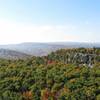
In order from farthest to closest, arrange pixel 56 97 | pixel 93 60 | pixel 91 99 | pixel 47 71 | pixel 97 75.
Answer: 1. pixel 93 60
2. pixel 47 71
3. pixel 97 75
4. pixel 56 97
5. pixel 91 99

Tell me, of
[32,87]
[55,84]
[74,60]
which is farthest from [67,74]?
[74,60]

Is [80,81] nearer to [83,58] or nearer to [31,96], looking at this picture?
[31,96]

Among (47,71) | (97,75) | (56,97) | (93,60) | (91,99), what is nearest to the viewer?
(91,99)

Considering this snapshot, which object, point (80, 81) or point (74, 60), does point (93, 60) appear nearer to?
point (74, 60)

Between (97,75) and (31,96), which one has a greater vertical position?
(97,75)

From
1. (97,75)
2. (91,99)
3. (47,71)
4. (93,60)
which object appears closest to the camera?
(91,99)

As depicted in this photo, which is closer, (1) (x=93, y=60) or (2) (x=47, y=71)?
(2) (x=47, y=71)

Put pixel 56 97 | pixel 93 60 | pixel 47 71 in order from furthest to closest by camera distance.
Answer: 1. pixel 93 60
2. pixel 47 71
3. pixel 56 97

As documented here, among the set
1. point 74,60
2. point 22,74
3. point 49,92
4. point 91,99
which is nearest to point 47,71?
point 22,74

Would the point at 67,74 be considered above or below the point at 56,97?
above
